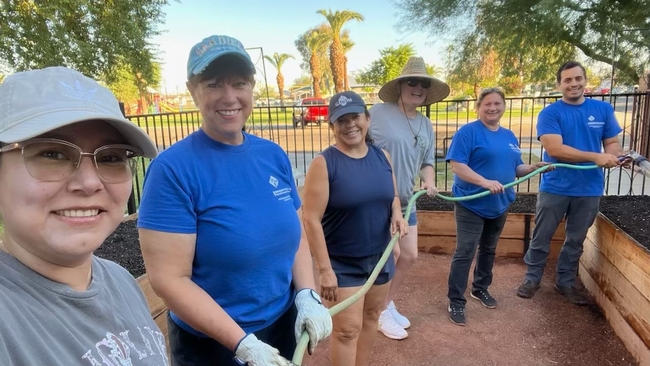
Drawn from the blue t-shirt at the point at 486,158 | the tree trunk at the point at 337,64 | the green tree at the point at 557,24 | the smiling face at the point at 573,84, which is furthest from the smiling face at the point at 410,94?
the tree trunk at the point at 337,64

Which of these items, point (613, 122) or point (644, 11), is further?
point (644, 11)

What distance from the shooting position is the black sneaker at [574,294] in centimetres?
360

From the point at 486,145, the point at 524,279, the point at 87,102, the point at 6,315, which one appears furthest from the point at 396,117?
the point at 6,315

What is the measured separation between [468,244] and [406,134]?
1.07m

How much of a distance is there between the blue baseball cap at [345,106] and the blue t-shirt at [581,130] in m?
2.05

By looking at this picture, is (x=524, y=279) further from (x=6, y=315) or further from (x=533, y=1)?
(x=533, y=1)

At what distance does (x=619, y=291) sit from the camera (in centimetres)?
311

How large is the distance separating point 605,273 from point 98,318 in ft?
12.4

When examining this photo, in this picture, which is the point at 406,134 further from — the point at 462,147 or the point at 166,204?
the point at 166,204

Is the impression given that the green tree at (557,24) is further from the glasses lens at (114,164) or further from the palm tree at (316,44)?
the palm tree at (316,44)

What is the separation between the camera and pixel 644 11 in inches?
282

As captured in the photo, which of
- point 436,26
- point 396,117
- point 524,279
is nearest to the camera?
point 396,117

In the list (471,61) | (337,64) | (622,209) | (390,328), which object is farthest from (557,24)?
(337,64)

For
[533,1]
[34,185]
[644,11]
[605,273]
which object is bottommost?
[605,273]
